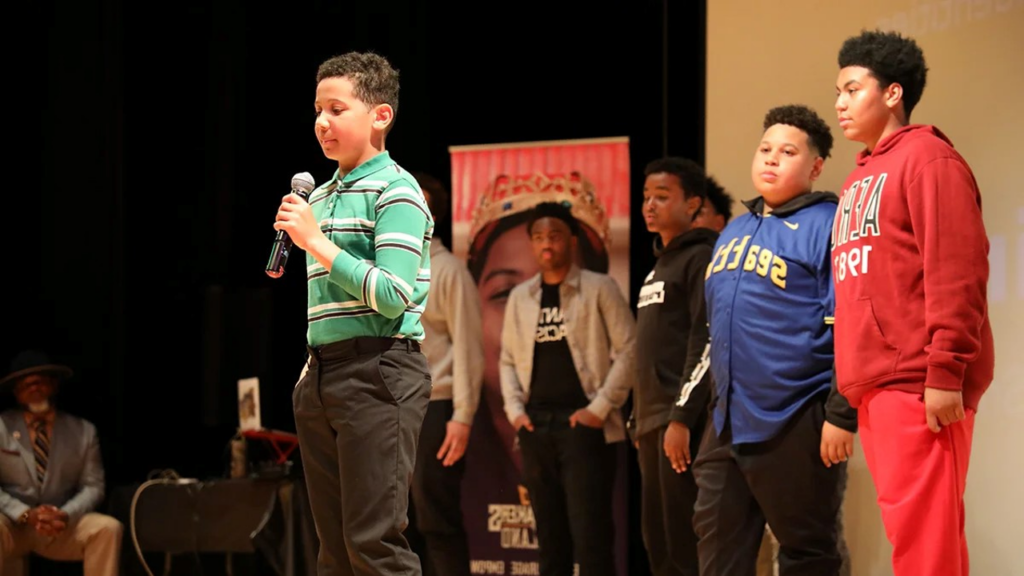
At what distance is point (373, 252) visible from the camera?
234 centimetres

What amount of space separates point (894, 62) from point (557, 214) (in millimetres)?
2040

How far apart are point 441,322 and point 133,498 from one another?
147 centimetres

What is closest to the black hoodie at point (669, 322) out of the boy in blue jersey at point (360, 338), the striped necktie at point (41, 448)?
the boy in blue jersey at point (360, 338)

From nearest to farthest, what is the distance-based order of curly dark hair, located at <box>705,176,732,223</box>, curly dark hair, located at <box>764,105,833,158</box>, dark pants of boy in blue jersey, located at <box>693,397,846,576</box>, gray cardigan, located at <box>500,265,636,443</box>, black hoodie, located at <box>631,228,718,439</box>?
1. dark pants of boy in blue jersey, located at <box>693,397,846,576</box>
2. curly dark hair, located at <box>764,105,833,158</box>
3. black hoodie, located at <box>631,228,718,439</box>
4. curly dark hair, located at <box>705,176,732,223</box>
5. gray cardigan, located at <box>500,265,636,443</box>

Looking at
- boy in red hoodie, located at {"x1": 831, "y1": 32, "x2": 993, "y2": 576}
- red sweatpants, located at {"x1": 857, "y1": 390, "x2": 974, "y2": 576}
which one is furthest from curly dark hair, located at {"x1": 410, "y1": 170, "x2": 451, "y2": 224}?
red sweatpants, located at {"x1": 857, "y1": 390, "x2": 974, "y2": 576}

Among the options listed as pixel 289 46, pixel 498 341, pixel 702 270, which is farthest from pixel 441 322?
pixel 289 46

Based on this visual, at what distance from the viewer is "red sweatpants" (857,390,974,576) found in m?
2.41

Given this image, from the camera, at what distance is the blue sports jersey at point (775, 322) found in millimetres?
2998

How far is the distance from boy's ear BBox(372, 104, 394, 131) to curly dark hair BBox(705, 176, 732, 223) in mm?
1928

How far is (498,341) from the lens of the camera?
15.5ft

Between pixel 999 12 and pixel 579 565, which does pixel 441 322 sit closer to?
pixel 579 565

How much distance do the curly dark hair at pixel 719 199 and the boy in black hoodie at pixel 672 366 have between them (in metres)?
0.05

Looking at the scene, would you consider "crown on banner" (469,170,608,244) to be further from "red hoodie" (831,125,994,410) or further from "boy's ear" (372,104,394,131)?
"boy's ear" (372,104,394,131)

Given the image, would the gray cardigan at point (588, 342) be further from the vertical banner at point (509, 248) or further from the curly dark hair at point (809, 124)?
the curly dark hair at point (809, 124)
